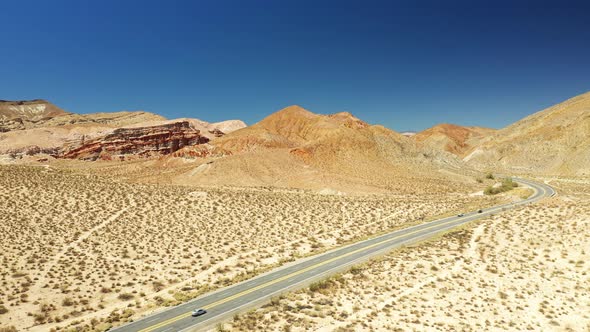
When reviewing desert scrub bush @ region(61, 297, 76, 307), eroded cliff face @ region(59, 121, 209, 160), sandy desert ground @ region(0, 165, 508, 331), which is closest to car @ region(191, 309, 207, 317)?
sandy desert ground @ region(0, 165, 508, 331)

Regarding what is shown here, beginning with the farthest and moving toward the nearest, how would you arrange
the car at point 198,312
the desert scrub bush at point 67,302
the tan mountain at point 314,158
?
the tan mountain at point 314,158 → the desert scrub bush at point 67,302 → the car at point 198,312

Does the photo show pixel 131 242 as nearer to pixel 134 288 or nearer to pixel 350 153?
pixel 134 288

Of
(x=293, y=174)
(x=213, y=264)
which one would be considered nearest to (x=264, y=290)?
(x=213, y=264)

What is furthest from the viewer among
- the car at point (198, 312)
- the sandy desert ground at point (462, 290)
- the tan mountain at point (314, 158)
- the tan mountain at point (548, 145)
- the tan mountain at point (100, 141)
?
the tan mountain at point (100, 141)

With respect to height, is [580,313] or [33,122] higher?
[33,122]

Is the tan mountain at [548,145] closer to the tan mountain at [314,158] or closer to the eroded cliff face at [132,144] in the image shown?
Answer: the tan mountain at [314,158]

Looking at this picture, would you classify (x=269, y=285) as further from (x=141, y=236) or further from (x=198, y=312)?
(x=141, y=236)

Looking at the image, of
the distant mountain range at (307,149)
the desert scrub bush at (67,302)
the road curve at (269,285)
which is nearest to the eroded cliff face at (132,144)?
the distant mountain range at (307,149)

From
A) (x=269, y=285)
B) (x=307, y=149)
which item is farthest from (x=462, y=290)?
(x=307, y=149)
